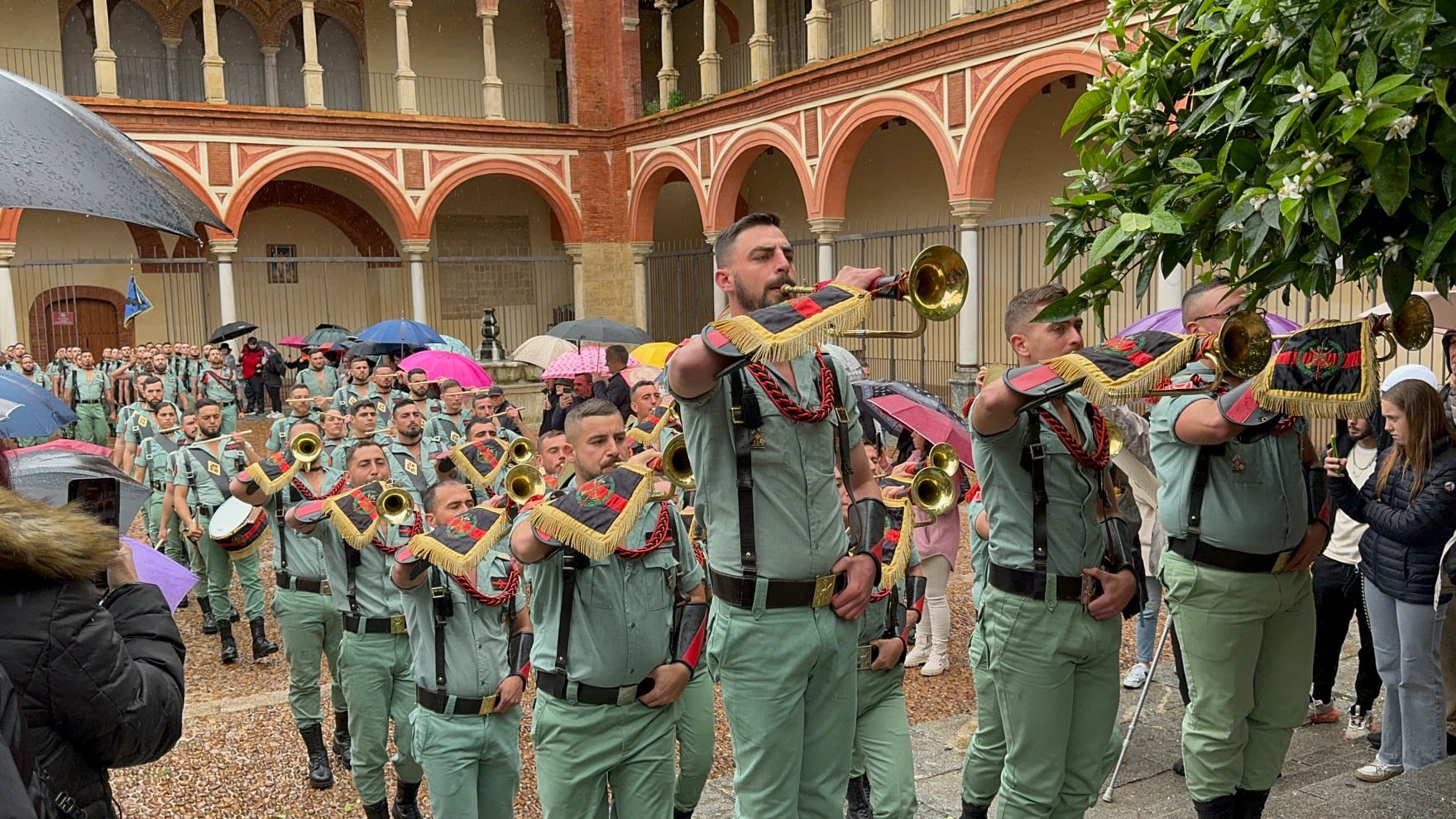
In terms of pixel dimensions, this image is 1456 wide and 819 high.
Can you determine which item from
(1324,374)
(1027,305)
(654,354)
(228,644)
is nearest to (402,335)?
(654,354)

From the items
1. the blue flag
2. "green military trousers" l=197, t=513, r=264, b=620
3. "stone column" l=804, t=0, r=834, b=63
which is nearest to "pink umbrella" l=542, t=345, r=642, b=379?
"green military trousers" l=197, t=513, r=264, b=620

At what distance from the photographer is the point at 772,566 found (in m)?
3.21

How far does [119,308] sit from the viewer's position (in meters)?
24.9

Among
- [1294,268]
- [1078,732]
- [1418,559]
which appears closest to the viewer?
[1294,268]

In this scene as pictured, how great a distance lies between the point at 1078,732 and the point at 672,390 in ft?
5.82

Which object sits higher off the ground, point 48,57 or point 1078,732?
point 48,57

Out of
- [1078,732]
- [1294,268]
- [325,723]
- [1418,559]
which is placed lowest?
[325,723]

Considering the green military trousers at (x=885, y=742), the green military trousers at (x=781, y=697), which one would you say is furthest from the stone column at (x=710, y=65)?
the green military trousers at (x=781, y=697)

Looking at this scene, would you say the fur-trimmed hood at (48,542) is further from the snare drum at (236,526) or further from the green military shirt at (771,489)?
the snare drum at (236,526)

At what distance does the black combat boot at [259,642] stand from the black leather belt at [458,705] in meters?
4.41

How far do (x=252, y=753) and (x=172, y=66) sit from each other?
76.5 feet

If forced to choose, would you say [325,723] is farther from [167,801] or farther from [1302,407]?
[1302,407]

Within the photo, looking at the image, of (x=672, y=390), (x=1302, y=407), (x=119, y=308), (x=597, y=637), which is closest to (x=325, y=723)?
(x=597, y=637)

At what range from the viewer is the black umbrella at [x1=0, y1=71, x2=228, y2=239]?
6.67ft
